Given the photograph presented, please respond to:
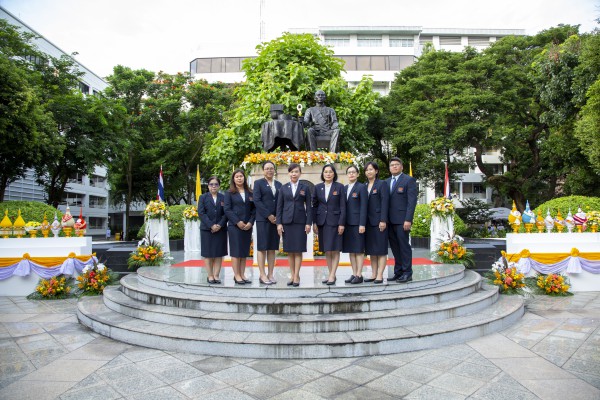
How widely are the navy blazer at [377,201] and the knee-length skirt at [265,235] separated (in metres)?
1.33

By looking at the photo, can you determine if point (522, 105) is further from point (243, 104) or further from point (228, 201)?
point (228, 201)

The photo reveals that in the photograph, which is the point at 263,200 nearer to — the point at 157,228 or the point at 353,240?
the point at 353,240

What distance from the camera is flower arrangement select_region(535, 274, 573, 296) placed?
729 cm

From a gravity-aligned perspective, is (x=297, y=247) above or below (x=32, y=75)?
below

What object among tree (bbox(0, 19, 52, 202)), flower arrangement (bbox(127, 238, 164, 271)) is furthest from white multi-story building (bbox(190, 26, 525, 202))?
flower arrangement (bbox(127, 238, 164, 271))

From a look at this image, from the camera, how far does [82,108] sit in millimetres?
17625

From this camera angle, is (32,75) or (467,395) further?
(32,75)

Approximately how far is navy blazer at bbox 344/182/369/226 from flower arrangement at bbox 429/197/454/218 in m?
4.60

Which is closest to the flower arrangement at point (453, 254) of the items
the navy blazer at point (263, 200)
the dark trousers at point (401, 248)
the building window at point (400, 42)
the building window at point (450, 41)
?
the dark trousers at point (401, 248)

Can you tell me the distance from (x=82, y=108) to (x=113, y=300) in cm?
1462

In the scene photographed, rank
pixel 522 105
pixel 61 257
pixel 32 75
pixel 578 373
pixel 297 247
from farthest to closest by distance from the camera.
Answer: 1. pixel 522 105
2. pixel 32 75
3. pixel 61 257
4. pixel 297 247
5. pixel 578 373

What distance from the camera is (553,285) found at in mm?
7285

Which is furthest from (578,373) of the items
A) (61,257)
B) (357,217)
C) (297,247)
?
(61,257)

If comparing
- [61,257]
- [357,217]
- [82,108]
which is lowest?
[61,257]
